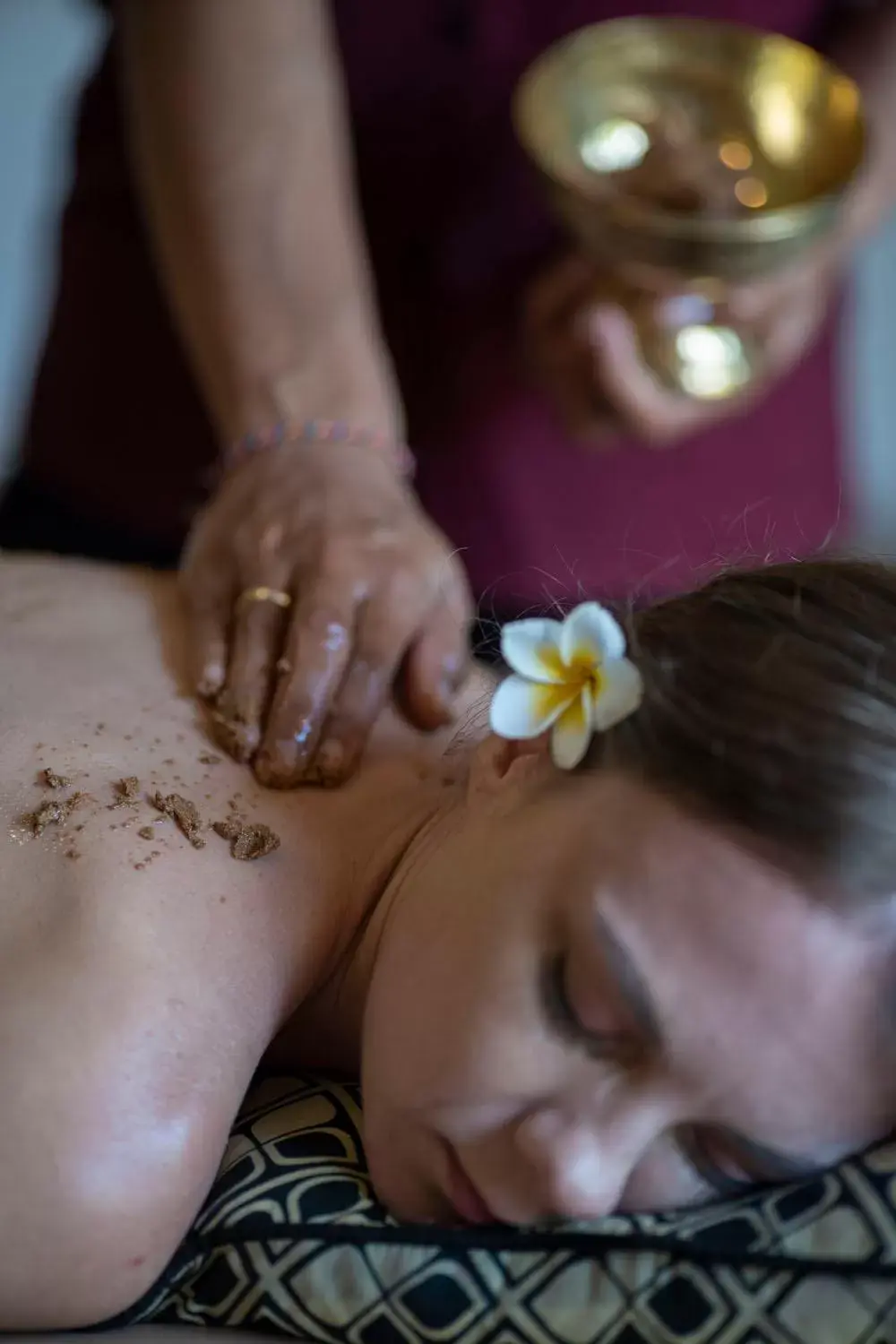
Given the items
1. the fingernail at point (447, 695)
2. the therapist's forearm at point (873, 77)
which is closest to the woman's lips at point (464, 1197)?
the fingernail at point (447, 695)

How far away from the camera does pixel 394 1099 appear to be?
0.82m

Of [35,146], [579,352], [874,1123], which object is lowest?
[35,146]

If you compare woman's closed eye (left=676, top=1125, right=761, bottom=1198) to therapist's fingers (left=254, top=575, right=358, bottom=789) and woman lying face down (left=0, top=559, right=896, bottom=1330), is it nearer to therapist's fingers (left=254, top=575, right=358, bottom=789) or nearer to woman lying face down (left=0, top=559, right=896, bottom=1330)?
woman lying face down (left=0, top=559, right=896, bottom=1330)

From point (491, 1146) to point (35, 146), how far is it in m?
2.08

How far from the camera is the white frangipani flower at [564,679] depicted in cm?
85

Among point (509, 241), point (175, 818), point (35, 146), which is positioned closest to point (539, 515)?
point (509, 241)

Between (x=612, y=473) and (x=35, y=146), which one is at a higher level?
(x=612, y=473)

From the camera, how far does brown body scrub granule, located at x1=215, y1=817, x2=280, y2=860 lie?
2.91 ft

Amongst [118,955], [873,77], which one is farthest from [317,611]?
[873,77]

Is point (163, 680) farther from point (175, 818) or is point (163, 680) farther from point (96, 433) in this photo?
point (96, 433)

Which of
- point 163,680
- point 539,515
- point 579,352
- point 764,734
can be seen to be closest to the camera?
point 764,734

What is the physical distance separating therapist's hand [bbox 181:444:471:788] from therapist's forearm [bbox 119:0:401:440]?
0.09m

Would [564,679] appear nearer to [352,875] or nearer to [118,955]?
[352,875]

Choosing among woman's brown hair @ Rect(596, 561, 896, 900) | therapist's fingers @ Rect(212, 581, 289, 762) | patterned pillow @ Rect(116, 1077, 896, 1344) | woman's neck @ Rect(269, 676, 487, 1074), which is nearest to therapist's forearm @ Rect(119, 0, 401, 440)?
therapist's fingers @ Rect(212, 581, 289, 762)
